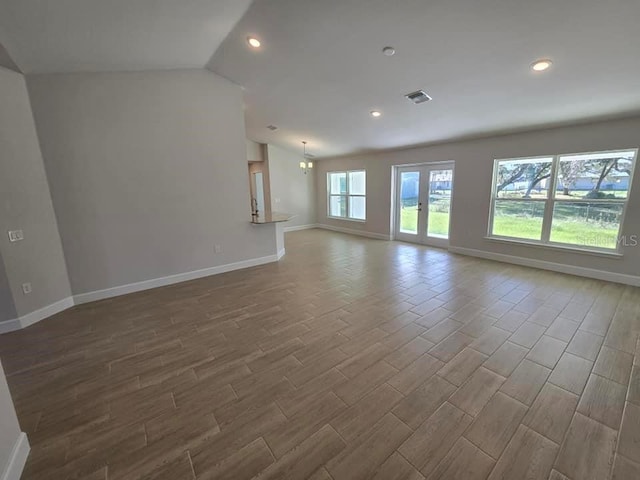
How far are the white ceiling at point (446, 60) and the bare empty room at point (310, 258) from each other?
0.03 m

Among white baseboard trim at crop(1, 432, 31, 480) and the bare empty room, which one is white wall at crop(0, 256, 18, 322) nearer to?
the bare empty room

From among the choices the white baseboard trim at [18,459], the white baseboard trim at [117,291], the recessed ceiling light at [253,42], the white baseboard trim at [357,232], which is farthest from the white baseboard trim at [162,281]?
the white baseboard trim at [357,232]

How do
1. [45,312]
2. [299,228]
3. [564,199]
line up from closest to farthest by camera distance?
[45,312] → [564,199] → [299,228]

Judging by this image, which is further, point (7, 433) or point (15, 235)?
point (15, 235)

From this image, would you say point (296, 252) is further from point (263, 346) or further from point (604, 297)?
point (604, 297)

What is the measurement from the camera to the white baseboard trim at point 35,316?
2957mm

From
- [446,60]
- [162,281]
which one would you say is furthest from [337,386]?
[446,60]

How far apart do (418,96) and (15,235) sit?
17.6ft

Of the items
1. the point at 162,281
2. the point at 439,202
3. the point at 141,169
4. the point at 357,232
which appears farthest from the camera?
the point at 357,232

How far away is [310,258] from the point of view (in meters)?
5.62

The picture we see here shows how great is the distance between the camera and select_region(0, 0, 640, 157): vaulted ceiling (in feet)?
7.78

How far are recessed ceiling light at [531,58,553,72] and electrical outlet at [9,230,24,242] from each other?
6014mm

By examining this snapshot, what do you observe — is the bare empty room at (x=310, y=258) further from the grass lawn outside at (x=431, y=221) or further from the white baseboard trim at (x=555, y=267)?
the grass lawn outside at (x=431, y=221)

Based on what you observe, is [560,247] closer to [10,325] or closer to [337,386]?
[337,386]
